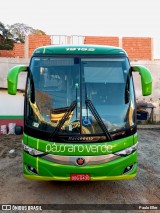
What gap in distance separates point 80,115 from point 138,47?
1312cm

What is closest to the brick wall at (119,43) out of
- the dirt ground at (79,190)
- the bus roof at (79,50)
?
the dirt ground at (79,190)

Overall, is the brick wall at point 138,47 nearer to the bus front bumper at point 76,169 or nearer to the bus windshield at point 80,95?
the bus windshield at point 80,95

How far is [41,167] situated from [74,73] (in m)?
1.80

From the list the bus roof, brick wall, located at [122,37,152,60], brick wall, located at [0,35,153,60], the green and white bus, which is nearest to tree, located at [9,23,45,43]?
brick wall, located at [0,35,153,60]

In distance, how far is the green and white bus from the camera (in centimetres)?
447

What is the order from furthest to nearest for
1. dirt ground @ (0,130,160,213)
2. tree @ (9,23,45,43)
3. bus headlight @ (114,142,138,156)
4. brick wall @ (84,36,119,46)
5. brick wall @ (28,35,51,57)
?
tree @ (9,23,45,43) < brick wall @ (28,35,51,57) < brick wall @ (84,36,119,46) < dirt ground @ (0,130,160,213) < bus headlight @ (114,142,138,156)

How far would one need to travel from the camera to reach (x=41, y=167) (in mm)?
4531

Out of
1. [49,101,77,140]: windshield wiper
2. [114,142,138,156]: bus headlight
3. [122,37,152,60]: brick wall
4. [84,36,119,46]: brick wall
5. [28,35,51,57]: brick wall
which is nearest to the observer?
[49,101,77,140]: windshield wiper

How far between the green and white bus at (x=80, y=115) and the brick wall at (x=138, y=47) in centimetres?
1190

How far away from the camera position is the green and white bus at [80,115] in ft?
14.7

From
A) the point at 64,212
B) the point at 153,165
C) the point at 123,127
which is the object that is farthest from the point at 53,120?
the point at 153,165

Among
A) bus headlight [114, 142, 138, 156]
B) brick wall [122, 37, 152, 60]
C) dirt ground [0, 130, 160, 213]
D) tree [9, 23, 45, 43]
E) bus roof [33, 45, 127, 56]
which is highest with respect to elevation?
tree [9, 23, 45, 43]

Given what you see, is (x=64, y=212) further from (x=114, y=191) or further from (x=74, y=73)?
(x=74, y=73)

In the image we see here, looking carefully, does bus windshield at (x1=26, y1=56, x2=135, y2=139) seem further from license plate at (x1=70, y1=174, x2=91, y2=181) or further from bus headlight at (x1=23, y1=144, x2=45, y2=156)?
license plate at (x1=70, y1=174, x2=91, y2=181)
